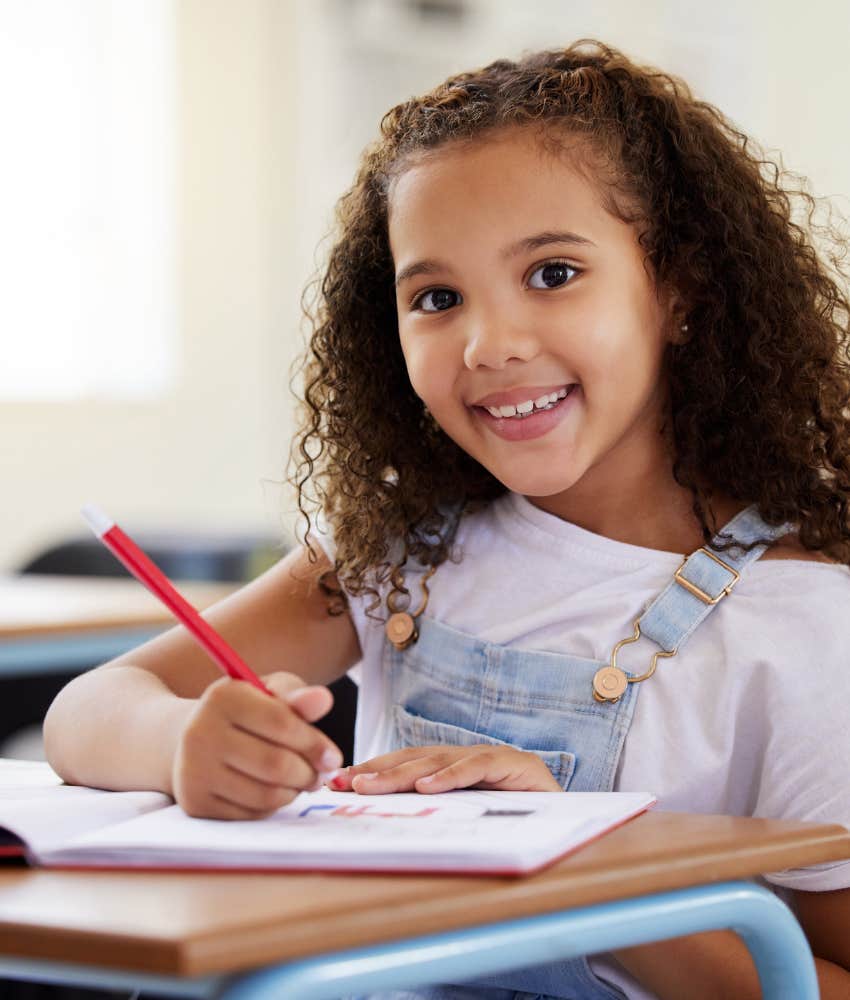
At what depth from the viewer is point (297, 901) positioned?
0.61 m

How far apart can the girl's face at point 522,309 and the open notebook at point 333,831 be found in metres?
0.38

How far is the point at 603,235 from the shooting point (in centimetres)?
119

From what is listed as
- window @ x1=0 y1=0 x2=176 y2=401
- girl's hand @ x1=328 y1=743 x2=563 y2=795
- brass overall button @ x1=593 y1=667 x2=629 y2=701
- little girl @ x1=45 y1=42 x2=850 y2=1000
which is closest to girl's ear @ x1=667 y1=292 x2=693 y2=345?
little girl @ x1=45 y1=42 x2=850 y2=1000

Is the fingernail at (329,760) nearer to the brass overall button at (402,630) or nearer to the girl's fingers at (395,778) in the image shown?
the girl's fingers at (395,778)

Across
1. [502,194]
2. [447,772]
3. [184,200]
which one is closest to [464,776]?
[447,772]

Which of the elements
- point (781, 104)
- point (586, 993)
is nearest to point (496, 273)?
point (586, 993)

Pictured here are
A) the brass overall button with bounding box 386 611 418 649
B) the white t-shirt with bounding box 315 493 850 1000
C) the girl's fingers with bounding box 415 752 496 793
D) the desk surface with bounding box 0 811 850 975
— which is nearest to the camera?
the desk surface with bounding box 0 811 850 975

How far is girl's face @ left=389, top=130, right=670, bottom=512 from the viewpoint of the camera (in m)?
1.15

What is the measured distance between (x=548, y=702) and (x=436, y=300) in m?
0.34

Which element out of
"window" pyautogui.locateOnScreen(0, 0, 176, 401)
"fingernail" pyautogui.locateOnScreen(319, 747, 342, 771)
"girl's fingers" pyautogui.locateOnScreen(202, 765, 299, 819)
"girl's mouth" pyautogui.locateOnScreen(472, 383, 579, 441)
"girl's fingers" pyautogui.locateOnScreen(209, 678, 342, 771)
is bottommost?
"girl's fingers" pyautogui.locateOnScreen(202, 765, 299, 819)

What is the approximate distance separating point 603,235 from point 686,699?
0.38 metres

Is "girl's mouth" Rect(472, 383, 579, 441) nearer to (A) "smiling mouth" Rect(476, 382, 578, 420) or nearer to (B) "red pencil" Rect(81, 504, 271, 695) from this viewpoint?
(A) "smiling mouth" Rect(476, 382, 578, 420)

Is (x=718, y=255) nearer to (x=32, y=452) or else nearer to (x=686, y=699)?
(x=686, y=699)

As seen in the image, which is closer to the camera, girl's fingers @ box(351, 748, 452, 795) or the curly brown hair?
girl's fingers @ box(351, 748, 452, 795)
